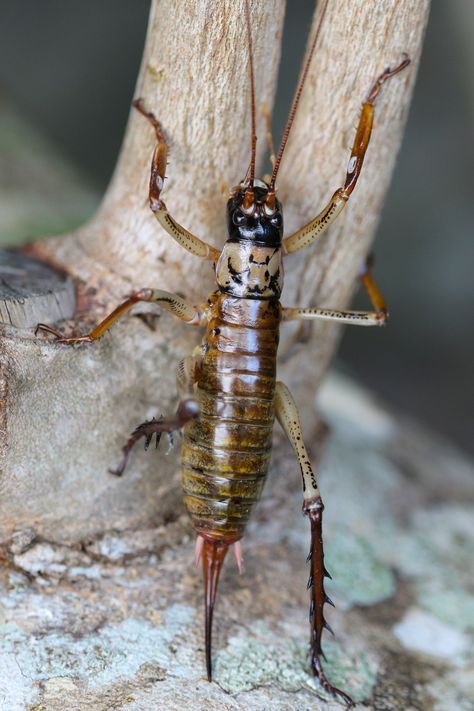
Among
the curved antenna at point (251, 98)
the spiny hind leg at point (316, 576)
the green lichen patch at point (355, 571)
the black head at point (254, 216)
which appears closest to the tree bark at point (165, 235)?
the curved antenna at point (251, 98)

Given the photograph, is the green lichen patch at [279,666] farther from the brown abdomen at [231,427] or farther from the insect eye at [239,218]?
the insect eye at [239,218]

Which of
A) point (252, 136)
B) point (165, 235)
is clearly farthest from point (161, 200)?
point (252, 136)

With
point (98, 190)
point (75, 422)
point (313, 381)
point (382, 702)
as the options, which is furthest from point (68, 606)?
point (98, 190)

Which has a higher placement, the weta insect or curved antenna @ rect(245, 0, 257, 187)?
curved antenna @ rect(245, 0, 257, 187)

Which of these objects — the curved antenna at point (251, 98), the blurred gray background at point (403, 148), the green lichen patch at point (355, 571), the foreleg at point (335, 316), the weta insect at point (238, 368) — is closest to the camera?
the curved antenna at point (251, 98)

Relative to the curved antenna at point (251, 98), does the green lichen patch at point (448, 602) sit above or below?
below

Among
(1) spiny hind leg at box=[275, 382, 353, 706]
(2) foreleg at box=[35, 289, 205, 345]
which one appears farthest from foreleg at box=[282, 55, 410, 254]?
(1) spiny hind leg at box=[275, 382, 353, 706]

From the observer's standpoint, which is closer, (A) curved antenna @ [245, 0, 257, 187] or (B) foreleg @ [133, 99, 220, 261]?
(A) curved antenna @ [245, 0, 257, 187]

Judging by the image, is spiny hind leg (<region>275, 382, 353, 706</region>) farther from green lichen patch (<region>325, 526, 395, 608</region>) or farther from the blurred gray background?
the blurred gray background
